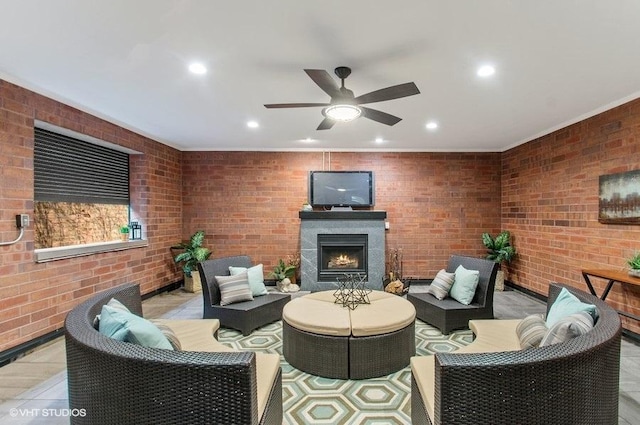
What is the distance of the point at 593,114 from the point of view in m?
3.58

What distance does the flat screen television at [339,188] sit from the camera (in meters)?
5.50

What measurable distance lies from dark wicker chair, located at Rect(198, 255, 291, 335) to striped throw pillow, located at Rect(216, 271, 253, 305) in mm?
52

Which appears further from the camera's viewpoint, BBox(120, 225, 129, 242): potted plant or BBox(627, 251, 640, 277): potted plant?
BBox(120, 225, 129, 242): potted plant

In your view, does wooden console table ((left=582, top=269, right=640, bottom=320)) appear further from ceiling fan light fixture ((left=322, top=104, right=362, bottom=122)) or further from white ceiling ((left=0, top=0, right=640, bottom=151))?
ceiling fan light fixture ((left=322, top=104, right=362, bottom=122))

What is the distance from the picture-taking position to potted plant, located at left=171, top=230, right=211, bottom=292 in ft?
16.3

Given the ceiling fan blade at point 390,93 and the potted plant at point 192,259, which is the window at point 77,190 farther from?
the ceiling fan blade at point 390,93

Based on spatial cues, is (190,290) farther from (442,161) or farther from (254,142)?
(442,161)

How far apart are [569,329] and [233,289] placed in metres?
2.82

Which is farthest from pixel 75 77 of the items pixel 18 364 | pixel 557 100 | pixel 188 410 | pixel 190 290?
pixel 557 100

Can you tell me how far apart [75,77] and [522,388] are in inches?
146

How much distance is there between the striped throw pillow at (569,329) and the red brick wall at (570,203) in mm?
2384

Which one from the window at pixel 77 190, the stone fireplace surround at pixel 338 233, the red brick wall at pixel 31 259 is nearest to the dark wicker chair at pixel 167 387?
the red brick wall at pixel 31 259

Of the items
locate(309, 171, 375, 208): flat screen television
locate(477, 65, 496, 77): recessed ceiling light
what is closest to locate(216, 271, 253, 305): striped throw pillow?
locate(309, 171, 375, 208): flat screen television

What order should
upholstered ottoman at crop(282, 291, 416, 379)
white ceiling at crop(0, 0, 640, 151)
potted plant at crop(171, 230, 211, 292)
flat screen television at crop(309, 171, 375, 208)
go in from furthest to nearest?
flat screen television at crop(309, 171, 375, 208) → potted plant at crop(171, 230, 211, 292) → upholstered ottoman at crop(282, 291, 416, 379) → white ceiling at crop(0, 0, 640, 151)
